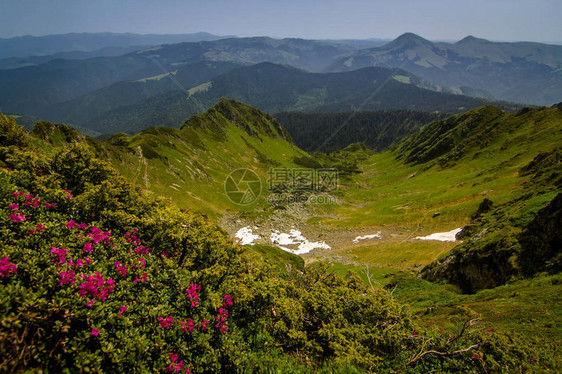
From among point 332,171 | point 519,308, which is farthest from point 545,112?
point 519,308

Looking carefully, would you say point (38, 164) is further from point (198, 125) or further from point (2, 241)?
point (198, 125)

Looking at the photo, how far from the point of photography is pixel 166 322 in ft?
32.2

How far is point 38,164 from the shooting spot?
17.1 metres

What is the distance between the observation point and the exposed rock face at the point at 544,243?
24109 millimetres

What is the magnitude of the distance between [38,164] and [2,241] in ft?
32.8

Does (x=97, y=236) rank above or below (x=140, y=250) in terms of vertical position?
above

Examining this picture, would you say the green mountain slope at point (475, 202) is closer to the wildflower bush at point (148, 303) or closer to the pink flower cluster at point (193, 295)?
the wildflower bush at point (148, 303)

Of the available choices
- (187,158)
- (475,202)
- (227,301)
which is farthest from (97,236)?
(187,158)

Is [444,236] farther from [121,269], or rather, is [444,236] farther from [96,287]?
[96,287]

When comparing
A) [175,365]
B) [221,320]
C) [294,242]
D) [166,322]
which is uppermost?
[166,322]

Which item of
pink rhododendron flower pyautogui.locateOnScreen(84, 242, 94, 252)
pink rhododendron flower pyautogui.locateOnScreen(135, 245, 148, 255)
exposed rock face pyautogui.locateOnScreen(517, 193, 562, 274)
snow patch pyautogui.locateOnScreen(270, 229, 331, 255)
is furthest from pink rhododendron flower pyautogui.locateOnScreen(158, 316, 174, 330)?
snow patch pyautogui.locateOnScreen(270, 229, 331, 255)

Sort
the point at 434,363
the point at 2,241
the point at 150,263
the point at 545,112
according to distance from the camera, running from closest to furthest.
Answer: the point at 2,241 < the point at 434,363 < the point at 150,263 < the point at 545,112

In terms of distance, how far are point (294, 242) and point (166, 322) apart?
6580 centimetres

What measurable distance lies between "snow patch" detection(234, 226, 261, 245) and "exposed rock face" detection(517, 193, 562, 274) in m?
55.8
